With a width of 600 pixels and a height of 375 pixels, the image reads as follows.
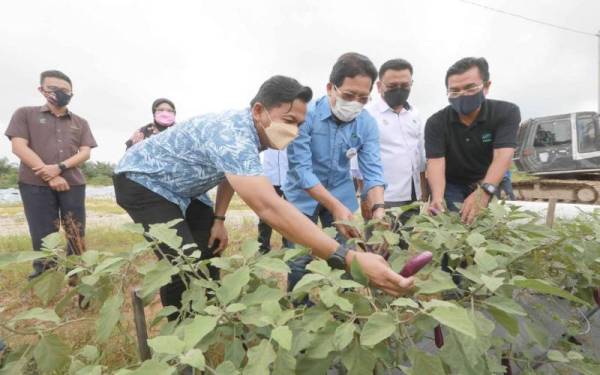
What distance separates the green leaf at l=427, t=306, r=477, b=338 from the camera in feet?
2.08

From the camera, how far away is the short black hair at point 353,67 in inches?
76.0

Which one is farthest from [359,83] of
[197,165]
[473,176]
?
[473,176]

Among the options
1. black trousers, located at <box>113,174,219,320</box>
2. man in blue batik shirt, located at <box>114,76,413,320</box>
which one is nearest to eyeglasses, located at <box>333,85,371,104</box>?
man in blue batik shirt, located at <box>114,76,413,320</box>

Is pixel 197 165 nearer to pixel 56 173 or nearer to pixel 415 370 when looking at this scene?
pixel 415 370

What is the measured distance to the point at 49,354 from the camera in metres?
0.85

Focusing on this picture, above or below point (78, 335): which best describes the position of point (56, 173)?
above

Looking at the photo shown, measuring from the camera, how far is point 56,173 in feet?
10.0

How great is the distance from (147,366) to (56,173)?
302cm

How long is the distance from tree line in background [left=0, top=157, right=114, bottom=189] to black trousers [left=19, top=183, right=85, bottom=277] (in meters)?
26.3

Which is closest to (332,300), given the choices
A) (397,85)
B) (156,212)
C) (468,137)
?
(156,212)

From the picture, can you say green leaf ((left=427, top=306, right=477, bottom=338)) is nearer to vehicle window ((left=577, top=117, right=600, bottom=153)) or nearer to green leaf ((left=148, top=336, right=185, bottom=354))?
green leaf ((left=148, top=336, right=185, bottom=354))

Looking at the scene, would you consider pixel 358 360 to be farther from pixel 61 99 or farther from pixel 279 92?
pixel 61 99

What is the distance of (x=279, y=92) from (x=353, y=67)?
0.59m

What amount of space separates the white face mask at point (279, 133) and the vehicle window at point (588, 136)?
1126 cm
